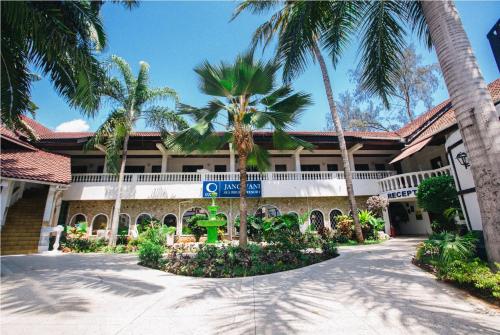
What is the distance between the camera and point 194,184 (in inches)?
595

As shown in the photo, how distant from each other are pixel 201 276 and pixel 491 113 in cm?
691

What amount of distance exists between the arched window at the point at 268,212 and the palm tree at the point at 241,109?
795 cm

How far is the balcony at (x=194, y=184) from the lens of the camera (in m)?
14.6

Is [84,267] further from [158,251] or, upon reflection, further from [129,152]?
[129,152]

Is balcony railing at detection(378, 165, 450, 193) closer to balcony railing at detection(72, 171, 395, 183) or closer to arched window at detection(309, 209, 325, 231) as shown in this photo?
balcony railing at detection(72, 171, 395, 183)

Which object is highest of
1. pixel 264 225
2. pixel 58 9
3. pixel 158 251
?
pixel 58 9

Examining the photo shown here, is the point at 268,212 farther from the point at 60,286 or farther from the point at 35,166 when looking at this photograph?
Result: the point at 35,166

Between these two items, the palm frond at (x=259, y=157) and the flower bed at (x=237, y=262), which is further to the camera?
the palm frond at (x=259, y=157)

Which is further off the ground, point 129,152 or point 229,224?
point 129,152

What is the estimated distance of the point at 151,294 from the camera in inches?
175

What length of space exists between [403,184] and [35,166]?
20880 millimetres

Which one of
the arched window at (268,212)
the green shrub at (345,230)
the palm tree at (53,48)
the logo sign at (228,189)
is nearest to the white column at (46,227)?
the palm tree at (53,48)

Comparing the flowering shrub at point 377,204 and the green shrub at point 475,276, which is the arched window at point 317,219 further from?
the green shrub at point 475,276

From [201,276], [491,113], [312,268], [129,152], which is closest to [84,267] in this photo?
[201,276]
